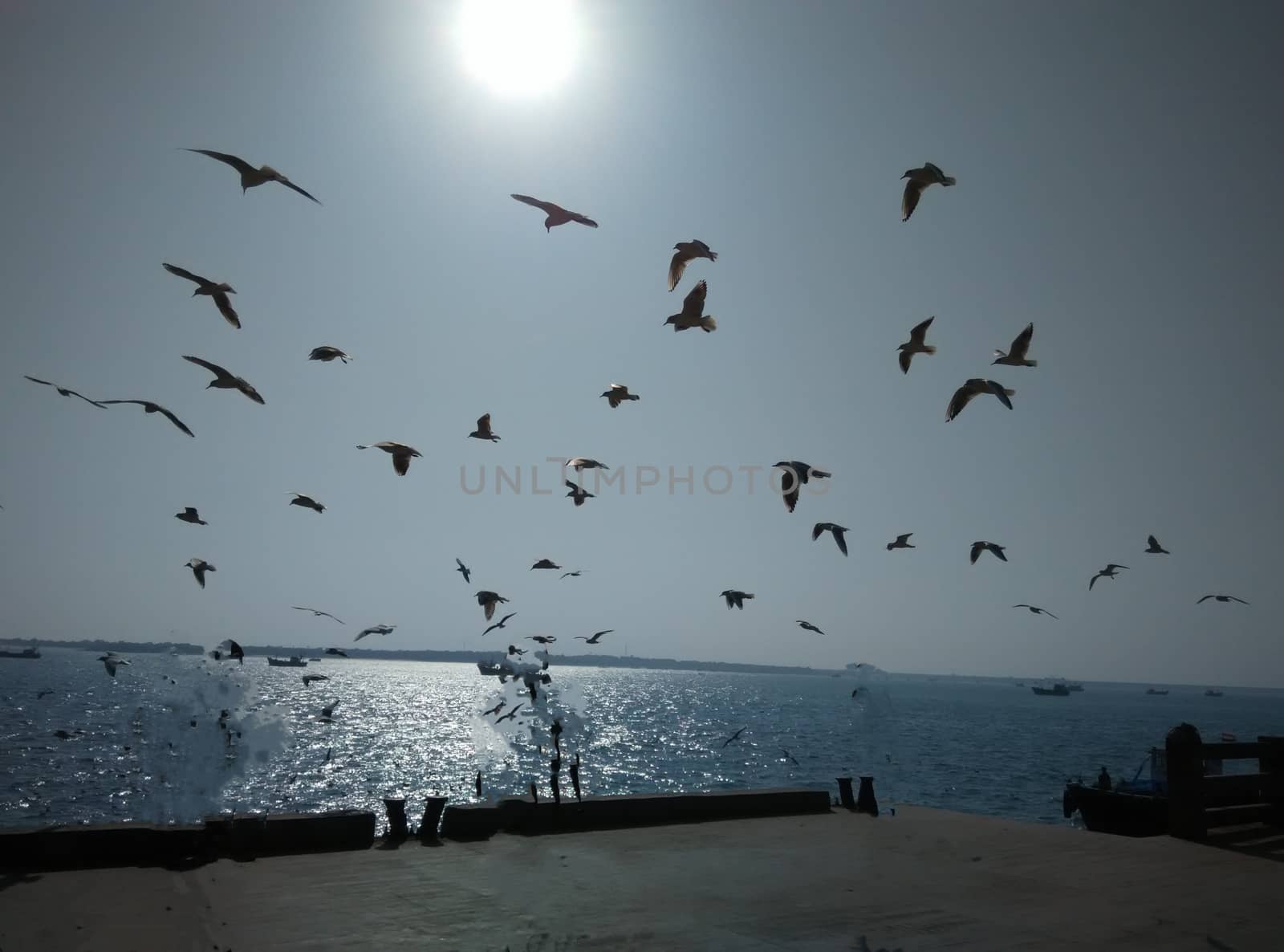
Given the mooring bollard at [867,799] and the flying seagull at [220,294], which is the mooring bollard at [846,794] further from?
the flying seagull at [220,294]

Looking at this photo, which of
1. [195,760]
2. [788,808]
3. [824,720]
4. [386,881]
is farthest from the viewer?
[824,720]

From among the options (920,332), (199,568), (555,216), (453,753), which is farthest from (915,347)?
(453,753)

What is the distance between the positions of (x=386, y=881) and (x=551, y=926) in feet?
8.53

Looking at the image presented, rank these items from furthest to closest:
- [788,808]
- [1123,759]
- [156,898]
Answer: [1123,759] < [788,808] < [156,898]

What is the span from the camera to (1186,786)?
519 inches

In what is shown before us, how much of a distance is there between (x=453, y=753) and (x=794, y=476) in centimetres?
7006

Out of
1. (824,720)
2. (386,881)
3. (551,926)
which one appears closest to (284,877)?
(386,881)

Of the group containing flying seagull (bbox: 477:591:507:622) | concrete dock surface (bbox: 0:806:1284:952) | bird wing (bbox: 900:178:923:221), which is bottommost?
concrete dock surface (bbox: 0:806:1284:952)

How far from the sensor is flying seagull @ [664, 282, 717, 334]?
36.5ft

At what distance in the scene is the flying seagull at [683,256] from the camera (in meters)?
10.8

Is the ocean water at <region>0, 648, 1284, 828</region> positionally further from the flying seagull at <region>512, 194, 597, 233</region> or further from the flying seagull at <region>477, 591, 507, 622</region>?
the flying seagull at <region>512, 194, 597, 233</region>

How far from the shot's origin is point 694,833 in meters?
13.3

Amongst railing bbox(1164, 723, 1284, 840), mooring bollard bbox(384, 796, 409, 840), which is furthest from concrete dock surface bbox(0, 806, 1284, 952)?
railing bbox(1164, 723, 1284, 840)

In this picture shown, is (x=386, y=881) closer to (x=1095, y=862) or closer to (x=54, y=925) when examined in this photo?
(x=54, y=925)
